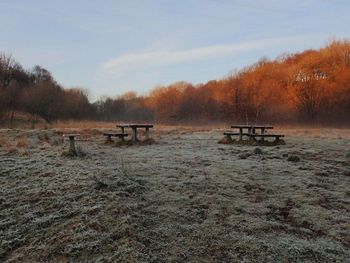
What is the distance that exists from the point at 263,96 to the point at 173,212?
3216 centimetres

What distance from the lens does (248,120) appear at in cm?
3447

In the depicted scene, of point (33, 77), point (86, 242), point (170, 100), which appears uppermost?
point (33, 77)

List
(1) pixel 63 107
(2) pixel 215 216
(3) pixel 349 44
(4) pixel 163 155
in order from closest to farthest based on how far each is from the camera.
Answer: (2) pixel 215 216 → (4) pixel 163 155 → (3) pixel 349 44 → (1) pixel 63 107

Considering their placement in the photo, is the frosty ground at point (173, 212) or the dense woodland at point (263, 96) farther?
the dense woodland at point (263, 96)

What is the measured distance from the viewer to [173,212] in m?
4.25

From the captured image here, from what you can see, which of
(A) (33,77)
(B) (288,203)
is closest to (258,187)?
(B) (288,203)

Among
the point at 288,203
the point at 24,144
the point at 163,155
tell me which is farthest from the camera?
the point at 24,144

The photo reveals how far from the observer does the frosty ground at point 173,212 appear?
131 inches

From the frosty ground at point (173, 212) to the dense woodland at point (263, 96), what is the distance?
2543 cm

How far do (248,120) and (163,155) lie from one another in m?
26.9

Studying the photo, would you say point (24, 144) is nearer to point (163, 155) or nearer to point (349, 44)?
point (163, 155)

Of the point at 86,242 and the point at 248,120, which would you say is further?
the point at 248,120

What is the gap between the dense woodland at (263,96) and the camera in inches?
1235

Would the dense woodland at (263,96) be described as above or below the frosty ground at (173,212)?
above
